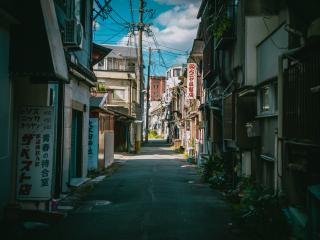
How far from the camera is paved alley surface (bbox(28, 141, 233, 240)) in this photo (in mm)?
8789

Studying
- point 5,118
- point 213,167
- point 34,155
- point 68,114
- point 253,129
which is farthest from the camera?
point 213,167

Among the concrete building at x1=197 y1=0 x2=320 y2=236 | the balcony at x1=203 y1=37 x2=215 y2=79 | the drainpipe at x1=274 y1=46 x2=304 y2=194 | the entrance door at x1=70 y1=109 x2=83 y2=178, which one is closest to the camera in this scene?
the concrete building at x1=197 y1=0 x2=320 y2=236

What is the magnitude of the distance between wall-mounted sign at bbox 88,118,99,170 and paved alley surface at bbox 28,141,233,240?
4.11m

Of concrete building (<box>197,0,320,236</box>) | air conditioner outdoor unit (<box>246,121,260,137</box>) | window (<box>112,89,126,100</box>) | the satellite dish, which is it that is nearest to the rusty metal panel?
concrete building (<box>197,0,320,236</box>)

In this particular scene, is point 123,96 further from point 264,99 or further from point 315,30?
point 315,30

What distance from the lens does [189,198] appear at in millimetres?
13906

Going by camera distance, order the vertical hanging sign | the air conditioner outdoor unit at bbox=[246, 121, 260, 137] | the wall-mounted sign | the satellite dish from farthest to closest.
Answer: the vertical hanging sign
the wall-mounted sign
the air conditioner outdoor unit at bbox=[246, 121, 260, 137]
the satellite dish

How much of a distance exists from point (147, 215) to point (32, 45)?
16.6ft

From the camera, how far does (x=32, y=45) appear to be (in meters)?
9.03

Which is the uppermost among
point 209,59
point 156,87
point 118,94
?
point 156,87

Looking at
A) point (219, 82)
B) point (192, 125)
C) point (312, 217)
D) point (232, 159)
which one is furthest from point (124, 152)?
point (312, 217)

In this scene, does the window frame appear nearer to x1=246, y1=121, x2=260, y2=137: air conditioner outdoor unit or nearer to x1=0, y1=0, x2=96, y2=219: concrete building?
x1=246, y1=121, x2=260, y2=137: air conditioner outdoor unit

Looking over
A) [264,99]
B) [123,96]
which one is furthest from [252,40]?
[123,96]

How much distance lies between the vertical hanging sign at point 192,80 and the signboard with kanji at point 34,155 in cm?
2207
